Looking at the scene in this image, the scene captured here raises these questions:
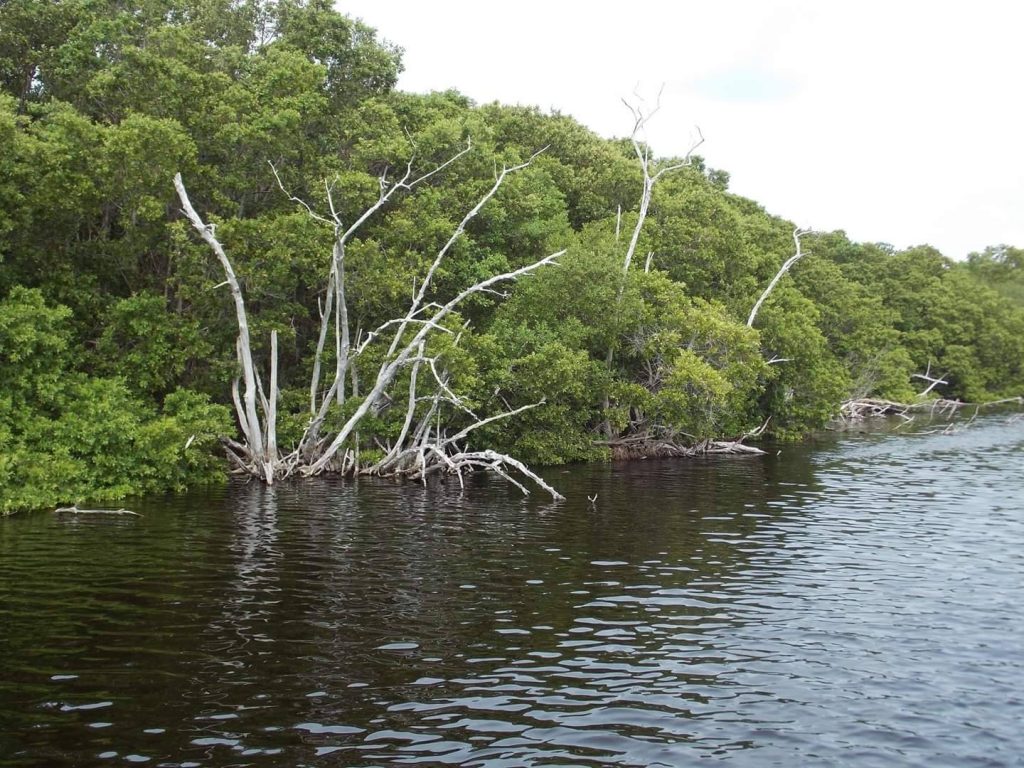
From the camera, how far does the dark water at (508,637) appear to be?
992 centimetres

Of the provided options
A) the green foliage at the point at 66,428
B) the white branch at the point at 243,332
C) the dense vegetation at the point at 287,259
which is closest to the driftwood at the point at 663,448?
the dense vegetation at the point at 287,259

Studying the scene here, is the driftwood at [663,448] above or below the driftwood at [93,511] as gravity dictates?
above

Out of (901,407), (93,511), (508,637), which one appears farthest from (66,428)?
(901,407)

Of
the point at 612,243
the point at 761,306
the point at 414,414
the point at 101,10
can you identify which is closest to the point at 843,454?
the point at 761,306

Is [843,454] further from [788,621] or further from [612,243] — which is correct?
[788,621]

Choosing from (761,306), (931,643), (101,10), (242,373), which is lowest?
(931,643)

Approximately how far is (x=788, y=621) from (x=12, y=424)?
21.8m

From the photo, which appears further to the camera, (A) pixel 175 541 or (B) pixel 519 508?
(B) pixel 519 508

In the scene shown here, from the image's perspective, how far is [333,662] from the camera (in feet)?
40.6

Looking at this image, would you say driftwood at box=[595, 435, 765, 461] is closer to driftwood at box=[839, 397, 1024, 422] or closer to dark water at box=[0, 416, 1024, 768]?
dark water at box=[0, 416, 1024, 768]

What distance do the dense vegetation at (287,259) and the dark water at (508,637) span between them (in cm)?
541

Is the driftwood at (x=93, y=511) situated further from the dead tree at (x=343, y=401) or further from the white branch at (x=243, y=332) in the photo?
the dead tree at (x=343, y=401)

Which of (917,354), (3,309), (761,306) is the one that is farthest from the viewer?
(917,354)

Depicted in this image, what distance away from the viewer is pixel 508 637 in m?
13.8
